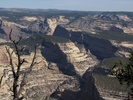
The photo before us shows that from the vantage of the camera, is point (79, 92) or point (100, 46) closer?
point (79, 92)

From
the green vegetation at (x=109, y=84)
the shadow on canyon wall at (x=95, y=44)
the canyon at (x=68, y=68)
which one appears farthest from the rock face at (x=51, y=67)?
the green vegetation at (x=109, y=84)

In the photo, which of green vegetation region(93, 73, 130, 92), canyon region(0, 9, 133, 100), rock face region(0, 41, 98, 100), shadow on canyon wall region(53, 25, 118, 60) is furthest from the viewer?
shadow on canyon wall region(53, 25, 118, 60)

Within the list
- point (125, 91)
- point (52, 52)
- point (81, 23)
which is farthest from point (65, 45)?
point (81, 23)

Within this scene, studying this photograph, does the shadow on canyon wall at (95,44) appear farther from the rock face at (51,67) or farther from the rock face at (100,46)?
the rock face at (51,67)

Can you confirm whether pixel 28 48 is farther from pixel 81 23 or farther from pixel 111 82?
pixel 81 23

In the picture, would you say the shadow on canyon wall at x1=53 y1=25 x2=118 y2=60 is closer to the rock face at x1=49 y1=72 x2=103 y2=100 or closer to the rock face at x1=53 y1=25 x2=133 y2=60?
the rock face at x1=53 y1=25 x2=133 y2=60

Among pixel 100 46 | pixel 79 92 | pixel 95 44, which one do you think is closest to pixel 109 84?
pixel 79 92

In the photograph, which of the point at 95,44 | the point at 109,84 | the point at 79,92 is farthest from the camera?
the point at 95,44

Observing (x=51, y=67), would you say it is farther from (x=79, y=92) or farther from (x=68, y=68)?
(x=79, y=92)

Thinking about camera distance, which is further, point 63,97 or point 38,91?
point 38,91

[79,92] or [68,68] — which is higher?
[79,92]

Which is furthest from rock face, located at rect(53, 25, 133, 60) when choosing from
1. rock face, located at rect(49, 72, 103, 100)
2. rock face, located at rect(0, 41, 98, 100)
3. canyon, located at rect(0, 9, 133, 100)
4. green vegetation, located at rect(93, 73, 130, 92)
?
green vegetation, located at rect(93, 73, 130, 92)
